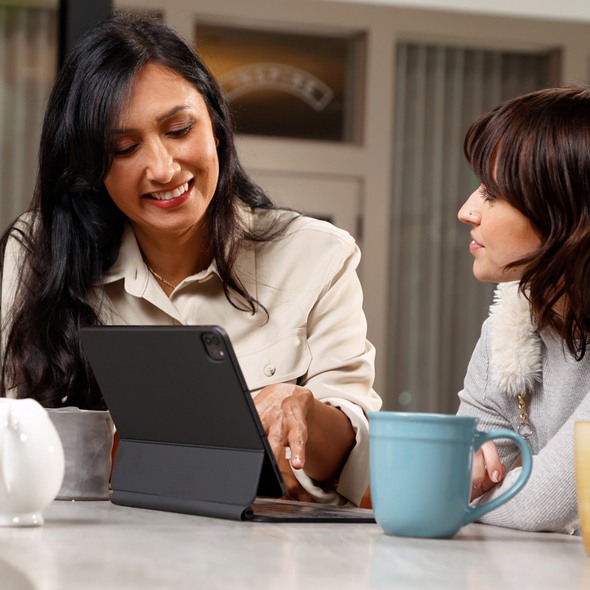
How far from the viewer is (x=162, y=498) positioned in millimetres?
1132

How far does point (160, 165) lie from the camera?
5.35 feet

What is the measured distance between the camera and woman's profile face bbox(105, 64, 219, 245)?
64.7 inches

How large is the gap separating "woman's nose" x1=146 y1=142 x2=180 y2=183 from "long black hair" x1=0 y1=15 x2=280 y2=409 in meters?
0.06

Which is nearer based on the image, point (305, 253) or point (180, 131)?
point (180, 131)

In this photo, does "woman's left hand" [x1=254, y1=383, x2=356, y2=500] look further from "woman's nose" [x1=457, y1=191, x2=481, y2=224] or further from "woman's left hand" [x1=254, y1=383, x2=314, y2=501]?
"woman's nose" [x1=457, y1=191, x2=481, y2=224]

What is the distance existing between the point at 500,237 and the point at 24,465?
712 millimetres

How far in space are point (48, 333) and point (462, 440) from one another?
32.8 inches

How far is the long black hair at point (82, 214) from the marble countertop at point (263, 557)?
58 cm

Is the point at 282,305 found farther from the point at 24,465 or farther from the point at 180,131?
the point at 24,465

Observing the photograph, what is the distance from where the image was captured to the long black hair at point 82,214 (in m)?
1.63

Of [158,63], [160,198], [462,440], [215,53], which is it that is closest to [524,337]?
[462,440]

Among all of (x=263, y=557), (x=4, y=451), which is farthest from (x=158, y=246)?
(x=263, y=557)

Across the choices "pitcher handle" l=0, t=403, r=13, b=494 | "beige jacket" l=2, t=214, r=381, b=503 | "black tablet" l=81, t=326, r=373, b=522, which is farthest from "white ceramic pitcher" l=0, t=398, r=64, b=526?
"beige jacket" l=2, t=214, r=381, b=503

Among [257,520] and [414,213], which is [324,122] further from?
[257,520]
